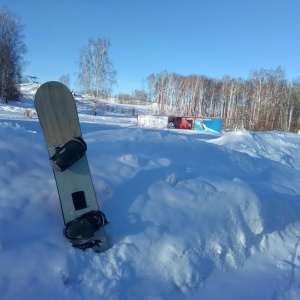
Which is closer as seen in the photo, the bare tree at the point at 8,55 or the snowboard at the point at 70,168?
the snowboard at the point at 70,168

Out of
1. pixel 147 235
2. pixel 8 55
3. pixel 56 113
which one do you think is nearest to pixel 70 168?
pixel 56 113

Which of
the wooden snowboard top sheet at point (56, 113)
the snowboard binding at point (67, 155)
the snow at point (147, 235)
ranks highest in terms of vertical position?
the wooden snowboard top sheet at point (56, 113)

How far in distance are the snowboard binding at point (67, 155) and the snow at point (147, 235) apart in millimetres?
393

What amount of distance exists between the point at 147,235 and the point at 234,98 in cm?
4528

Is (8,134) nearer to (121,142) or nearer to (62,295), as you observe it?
(121,142)

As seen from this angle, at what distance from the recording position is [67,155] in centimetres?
283

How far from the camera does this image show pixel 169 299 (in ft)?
8.25

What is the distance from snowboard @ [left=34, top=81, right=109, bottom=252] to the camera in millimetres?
2682

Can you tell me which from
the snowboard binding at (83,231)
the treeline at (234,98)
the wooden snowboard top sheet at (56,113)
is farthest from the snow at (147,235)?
the treeline at (234,98)

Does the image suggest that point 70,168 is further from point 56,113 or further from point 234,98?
point 234,98

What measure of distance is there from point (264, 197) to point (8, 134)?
3528mm

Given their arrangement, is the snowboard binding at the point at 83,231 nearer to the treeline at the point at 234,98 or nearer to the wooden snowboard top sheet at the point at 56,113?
the wooden snowboard top sheet at the point at 56,113

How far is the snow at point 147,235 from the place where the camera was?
238 centimetres

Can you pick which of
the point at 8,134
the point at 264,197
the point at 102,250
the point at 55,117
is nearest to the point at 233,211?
the point at 264,197
